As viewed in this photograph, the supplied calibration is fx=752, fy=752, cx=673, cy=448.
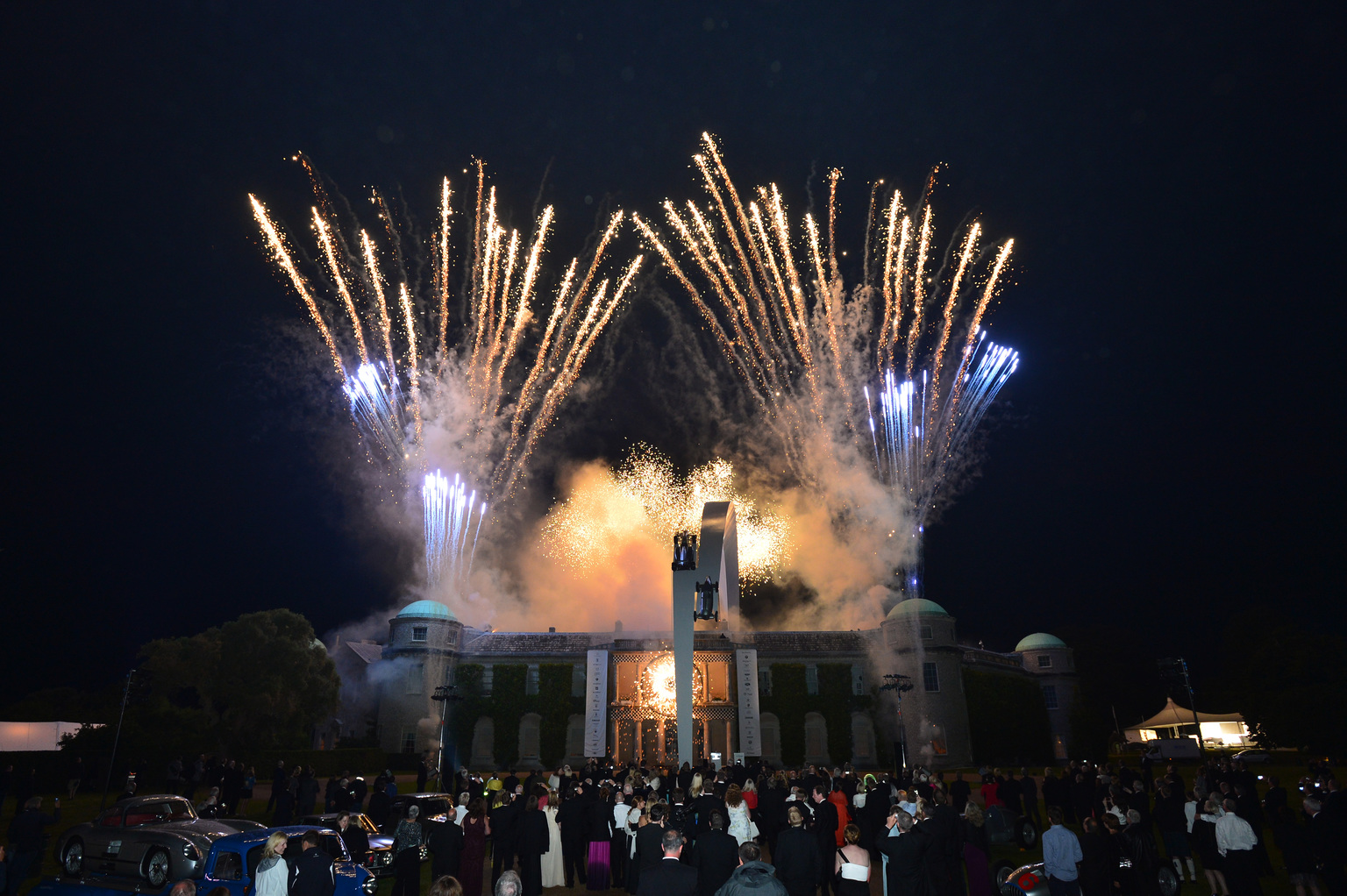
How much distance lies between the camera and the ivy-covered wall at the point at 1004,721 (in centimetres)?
5272

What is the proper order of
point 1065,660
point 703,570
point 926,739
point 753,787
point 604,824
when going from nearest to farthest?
point 604,824 < point 753,787 < point 703,570 < point 926,739 < point 1065,660

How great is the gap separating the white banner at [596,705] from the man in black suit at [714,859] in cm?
4167

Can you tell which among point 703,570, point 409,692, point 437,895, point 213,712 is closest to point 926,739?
point 703,570

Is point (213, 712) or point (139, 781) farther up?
point (213, 712)

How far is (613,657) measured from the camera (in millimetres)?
52562

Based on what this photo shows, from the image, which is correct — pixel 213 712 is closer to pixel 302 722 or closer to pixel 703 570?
pixel 302 722

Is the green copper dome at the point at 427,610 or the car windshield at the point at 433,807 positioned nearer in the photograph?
the car windshield at the point at 433,807

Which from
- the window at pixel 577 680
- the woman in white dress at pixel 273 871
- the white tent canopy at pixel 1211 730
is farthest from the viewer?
the white tent canopy at pixel 1211 730

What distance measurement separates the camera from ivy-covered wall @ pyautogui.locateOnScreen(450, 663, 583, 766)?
168 feet

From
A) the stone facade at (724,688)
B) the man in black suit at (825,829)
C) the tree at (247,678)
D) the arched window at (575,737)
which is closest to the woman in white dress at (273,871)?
the man in black suit at (825,829)

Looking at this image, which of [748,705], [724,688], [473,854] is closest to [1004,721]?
[748,705]

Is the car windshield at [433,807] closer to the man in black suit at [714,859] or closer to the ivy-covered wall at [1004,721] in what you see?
the man in black suit at [714,859]

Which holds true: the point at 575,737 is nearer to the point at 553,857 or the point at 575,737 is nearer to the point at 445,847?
the point at 553,857

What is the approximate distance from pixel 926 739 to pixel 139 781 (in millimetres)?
43304
